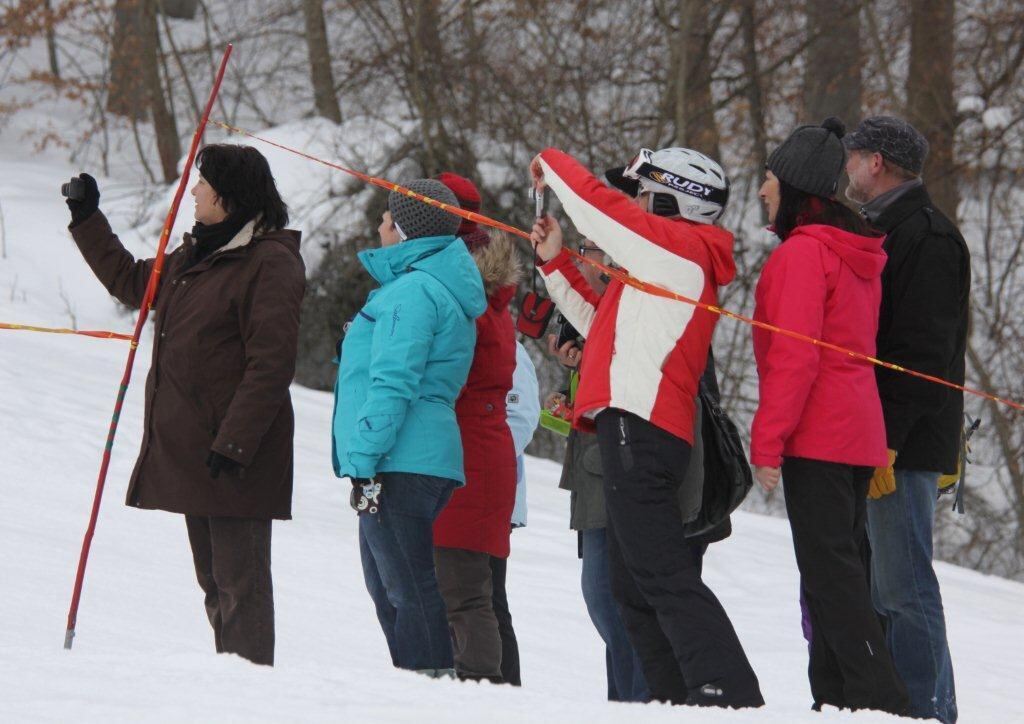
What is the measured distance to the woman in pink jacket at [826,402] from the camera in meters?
3.51

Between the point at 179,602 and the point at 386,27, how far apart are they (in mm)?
8956

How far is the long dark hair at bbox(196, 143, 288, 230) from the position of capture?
394cm

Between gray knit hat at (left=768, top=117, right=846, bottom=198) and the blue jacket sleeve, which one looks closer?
gray knit hat at (left=768, top=117, right=846, bottom=198)

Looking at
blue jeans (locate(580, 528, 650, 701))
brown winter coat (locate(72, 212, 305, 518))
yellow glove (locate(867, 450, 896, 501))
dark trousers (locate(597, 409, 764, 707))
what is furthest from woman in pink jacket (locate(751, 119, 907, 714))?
brown winter coat (locate(72, 212, 305, 518))

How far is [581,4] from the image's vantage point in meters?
13.3

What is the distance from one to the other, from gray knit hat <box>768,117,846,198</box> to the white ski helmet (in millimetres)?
167

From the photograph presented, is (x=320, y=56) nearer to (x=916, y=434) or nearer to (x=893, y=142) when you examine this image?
(x=893, y=142)

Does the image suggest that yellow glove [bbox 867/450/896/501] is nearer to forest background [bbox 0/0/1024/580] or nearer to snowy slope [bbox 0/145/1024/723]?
snowy slope [bbox 0/145/1024/723]

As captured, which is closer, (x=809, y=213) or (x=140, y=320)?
(x=809, y=213)

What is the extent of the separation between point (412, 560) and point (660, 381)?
2.91 feet

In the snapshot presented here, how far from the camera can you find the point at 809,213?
367cm

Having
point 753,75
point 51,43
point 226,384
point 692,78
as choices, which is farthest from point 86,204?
point 51,43

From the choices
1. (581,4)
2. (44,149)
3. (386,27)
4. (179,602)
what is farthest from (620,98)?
(179,602)

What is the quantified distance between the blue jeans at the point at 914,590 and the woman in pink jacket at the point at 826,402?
0.18 metres
